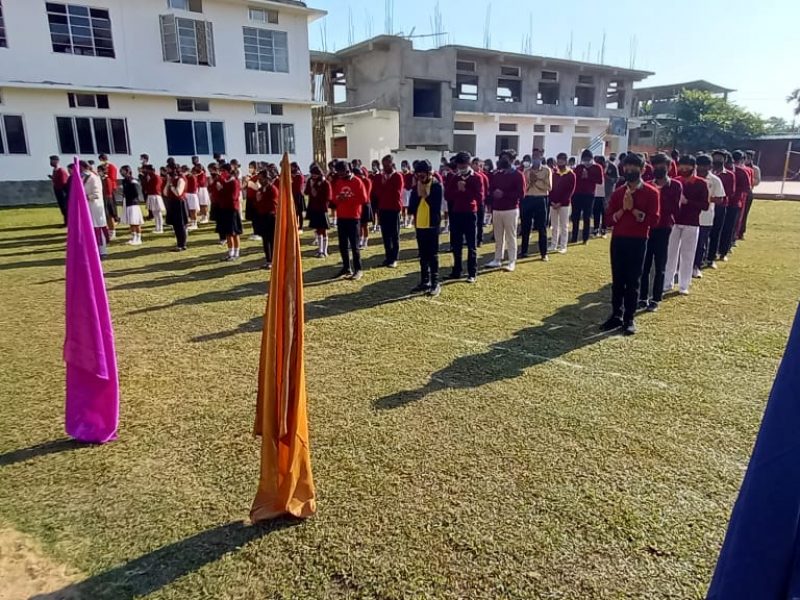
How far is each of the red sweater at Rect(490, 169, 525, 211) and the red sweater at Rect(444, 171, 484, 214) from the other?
2.41ft

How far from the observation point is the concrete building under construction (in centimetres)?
3009

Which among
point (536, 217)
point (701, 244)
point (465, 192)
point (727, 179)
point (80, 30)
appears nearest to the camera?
point (465, 192)

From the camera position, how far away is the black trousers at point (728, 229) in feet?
35.2

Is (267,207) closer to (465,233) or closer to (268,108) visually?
(465,233)

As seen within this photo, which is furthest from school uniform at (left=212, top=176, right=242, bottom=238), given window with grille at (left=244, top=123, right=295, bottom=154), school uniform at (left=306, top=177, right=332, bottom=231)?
window with grille at (left=244, top=123, right=295, bottom=154)

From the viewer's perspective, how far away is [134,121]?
69.6 ft

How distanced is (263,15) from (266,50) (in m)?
1.42

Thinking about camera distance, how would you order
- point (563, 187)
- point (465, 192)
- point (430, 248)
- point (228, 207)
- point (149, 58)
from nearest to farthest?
point (430, 248), point (465, 192), point (228, 207), point (563, 187), point (149, 58)

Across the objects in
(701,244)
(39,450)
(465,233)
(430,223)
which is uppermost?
(430,223)

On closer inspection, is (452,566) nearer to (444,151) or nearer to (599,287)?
(599,287)

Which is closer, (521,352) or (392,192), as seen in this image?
(521,352)

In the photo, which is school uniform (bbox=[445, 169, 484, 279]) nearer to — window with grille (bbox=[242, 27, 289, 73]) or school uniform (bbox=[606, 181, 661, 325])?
school uniform (bbox=[606, 181, 661, 325])

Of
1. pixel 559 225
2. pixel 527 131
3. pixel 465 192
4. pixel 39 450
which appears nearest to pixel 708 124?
pixel 527 131

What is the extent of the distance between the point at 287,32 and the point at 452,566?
2585 centimetres
